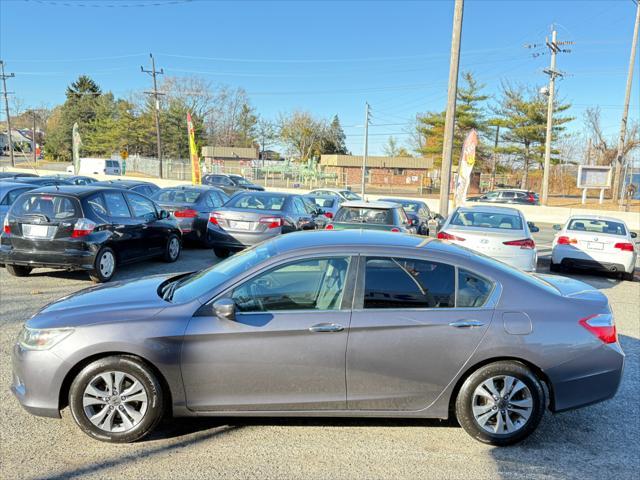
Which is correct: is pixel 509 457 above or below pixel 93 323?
below

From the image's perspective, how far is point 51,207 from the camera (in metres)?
8.01

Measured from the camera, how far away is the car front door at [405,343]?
3.59 m

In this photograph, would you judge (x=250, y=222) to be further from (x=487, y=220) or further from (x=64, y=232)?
(x=487, y=220)

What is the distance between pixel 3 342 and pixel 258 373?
3428 millimetres

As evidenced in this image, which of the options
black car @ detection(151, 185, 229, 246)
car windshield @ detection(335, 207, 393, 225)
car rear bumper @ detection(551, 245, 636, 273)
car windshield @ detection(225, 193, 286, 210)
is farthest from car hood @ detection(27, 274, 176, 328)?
car rear bumper @ detection(551, 245, 636, 273)

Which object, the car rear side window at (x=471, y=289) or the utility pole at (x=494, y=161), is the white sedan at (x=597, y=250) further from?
the utility pole at (x=494, y=161)

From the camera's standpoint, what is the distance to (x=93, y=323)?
3.51 m

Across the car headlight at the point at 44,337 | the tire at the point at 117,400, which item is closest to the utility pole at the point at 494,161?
the tire at the point at 117,400

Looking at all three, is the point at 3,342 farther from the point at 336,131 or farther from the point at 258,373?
the point at 336,131

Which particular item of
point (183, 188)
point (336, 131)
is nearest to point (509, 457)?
point (183, 188)

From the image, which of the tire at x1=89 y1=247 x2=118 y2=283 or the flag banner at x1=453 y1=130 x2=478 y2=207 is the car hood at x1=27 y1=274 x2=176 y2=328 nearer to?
the tire at x1=89 y1=247 x2=118 y2=283

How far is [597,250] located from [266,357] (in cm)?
1011

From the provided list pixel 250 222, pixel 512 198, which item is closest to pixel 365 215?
pixel 250 222

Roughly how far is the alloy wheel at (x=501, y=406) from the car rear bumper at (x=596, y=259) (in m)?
8.82
